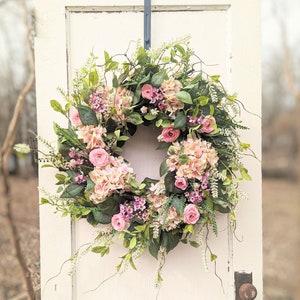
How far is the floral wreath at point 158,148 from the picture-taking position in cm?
110

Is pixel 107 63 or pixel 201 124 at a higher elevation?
pixel 107 63

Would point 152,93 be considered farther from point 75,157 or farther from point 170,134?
point 75,157

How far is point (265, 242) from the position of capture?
14.4 feet

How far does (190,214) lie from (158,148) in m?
0.22

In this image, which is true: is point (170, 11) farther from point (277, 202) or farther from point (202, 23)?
point (277, 202)

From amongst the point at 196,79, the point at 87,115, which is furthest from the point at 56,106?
the point at 196,79

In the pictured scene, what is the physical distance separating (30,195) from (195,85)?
12.2 feet

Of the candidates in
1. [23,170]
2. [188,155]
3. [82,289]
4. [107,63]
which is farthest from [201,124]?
[23,170]

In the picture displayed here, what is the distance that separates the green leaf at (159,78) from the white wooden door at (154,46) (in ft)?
0.63

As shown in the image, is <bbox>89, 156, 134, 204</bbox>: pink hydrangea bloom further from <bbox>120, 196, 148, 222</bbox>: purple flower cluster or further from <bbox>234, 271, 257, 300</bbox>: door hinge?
<bbox>234, 271, 257, 300</bbox>: door hinge

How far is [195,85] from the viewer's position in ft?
3.62

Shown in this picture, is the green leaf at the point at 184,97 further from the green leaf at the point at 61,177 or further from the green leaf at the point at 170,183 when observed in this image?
the green leaf at the point at 61,177

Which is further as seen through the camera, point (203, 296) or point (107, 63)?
point (203, 296)

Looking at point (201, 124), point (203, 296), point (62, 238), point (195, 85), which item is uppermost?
point (195, 85)
